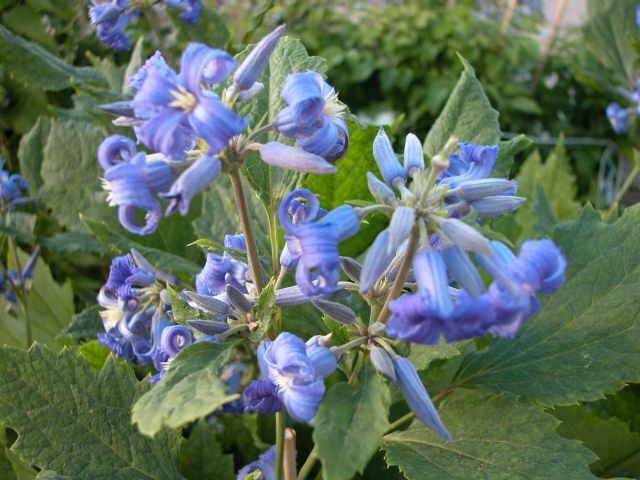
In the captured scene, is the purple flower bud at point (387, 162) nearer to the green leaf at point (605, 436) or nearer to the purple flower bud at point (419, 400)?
the purple flower bud at point (419, 400)

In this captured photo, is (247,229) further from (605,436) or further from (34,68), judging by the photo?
(34,68)

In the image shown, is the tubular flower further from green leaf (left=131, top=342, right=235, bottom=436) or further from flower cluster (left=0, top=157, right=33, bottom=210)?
flower cluster (left=0, top=157, right=33, bottom=210)

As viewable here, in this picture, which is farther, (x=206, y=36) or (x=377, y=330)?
(x=206, y=36)

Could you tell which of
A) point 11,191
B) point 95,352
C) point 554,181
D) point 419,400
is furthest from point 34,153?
point 554,181

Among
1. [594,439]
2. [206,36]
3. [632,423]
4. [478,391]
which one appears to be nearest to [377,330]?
[478,391]

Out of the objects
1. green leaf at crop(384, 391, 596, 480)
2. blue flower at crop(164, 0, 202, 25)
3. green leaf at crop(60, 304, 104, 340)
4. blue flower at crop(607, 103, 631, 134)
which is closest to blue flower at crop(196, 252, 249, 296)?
green leaf at crop(384, 391, 596, 480)

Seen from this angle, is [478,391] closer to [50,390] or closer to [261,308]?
[261,308]
